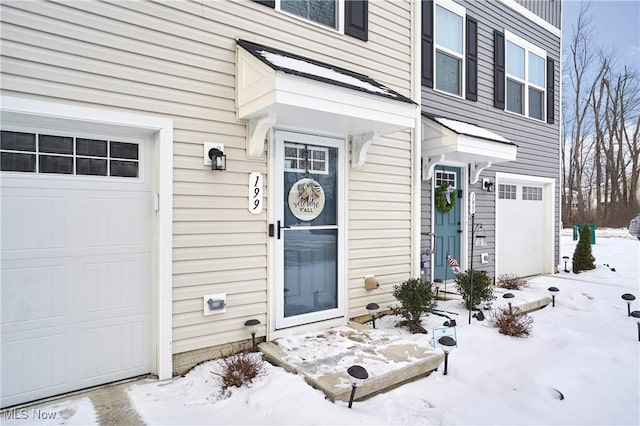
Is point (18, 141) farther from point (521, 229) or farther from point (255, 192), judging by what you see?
point (521, 229)

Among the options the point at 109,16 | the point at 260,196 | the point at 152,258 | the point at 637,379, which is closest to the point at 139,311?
the point at 152,258

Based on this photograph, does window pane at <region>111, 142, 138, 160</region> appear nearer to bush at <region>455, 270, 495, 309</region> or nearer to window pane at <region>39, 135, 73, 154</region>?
window pane at <region>39, 135, 73, 154</region>

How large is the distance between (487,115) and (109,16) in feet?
19.9

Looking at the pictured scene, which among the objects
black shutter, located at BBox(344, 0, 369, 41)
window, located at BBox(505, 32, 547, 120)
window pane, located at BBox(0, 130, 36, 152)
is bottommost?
window pane, located at BBox(0, 130, 36, 152)

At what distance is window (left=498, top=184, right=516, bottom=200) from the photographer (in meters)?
7.35

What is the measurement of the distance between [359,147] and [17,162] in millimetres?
2953

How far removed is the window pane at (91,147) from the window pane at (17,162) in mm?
290

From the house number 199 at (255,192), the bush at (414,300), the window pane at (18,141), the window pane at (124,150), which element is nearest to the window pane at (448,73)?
the bush at (414,300)

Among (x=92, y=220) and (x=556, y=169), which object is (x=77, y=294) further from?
(x=556, y=169)

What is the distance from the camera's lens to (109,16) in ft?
9.32

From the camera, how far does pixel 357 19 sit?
4293mm

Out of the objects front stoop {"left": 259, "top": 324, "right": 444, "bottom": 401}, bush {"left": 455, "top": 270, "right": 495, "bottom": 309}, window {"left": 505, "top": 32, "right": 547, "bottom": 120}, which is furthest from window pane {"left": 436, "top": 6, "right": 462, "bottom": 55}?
front stoop {"left": 259, "top": 324, "right": 444, "bottom": 401}

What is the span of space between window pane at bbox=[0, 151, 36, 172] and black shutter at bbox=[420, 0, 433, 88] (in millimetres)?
5019

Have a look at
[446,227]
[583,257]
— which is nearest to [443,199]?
[446,227]
